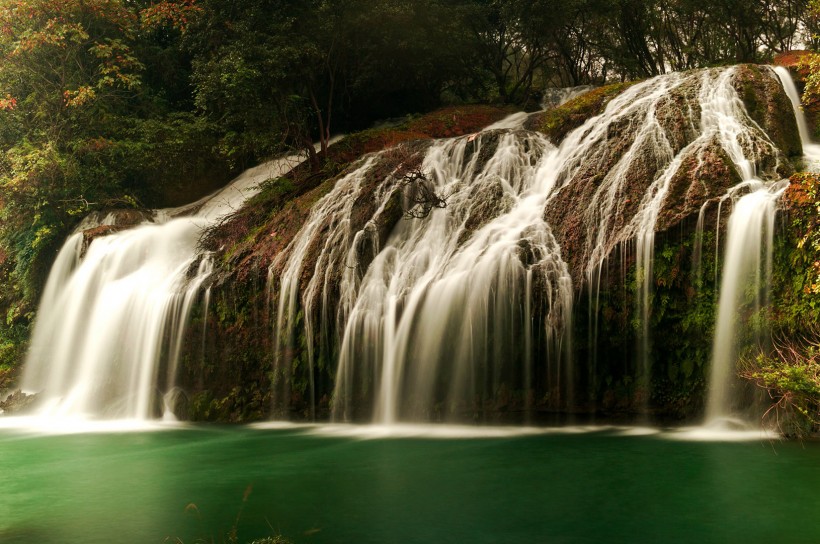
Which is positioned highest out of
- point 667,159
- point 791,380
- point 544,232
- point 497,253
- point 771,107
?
point 771,107

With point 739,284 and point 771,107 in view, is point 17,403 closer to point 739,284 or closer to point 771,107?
point 739,284

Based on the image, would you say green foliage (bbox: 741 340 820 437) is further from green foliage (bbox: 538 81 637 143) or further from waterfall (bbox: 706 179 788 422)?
green foliage (bbox: 538 81 637 143)

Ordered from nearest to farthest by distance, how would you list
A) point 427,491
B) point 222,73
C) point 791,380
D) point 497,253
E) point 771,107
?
point 427,491 → point 791,380 → point 497,253 → point 771,107 → point 222,73

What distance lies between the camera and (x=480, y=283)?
994 cm

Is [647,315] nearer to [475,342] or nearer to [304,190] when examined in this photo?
[475,342]

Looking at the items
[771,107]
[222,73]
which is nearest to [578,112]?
[771,107]

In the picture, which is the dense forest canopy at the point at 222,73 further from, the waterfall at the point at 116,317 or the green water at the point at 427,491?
the green water at the point at 427,491

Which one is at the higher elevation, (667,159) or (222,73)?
(222,73)

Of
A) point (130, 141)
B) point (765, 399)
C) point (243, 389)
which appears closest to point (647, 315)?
point (765, 399)

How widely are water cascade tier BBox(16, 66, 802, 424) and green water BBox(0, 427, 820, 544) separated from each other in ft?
3.67

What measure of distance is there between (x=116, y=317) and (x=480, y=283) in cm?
761

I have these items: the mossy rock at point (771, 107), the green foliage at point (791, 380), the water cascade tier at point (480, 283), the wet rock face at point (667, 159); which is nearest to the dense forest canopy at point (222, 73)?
the water cascade tier at point (480, 283)

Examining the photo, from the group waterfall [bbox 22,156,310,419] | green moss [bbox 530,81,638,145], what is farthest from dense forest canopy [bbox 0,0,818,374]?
green moss [bbox 530,81,638,145]

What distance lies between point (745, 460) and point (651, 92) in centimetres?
778
